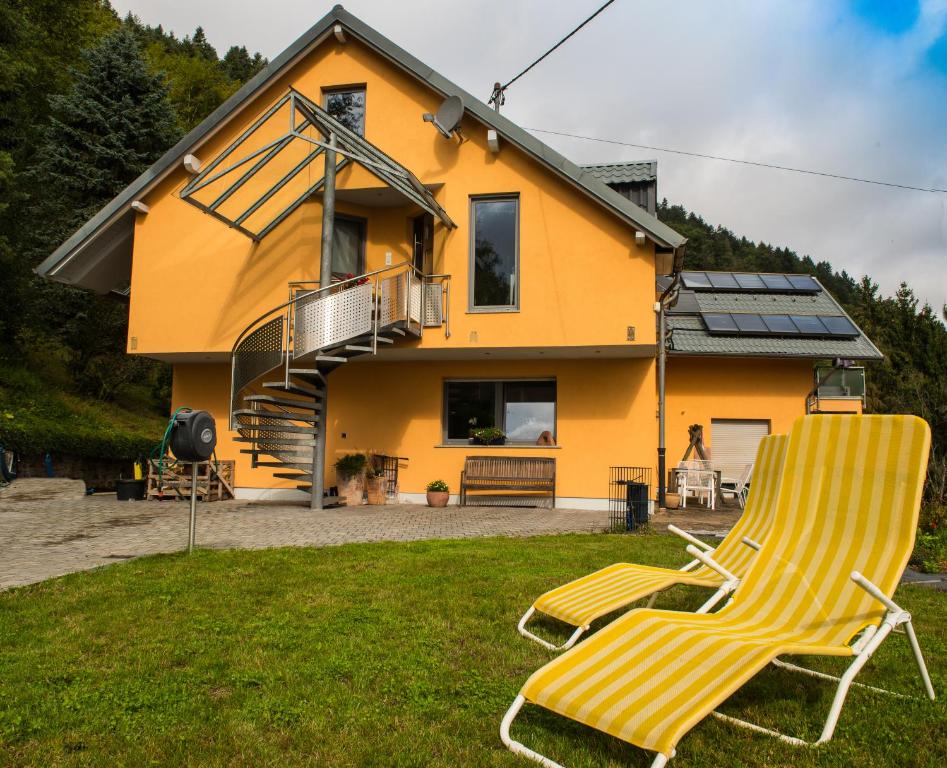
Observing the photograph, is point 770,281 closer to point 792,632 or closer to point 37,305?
point 792,632

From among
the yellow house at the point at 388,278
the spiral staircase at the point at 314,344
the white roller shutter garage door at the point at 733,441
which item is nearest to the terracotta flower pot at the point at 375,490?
the yellow house at the point at 388,278

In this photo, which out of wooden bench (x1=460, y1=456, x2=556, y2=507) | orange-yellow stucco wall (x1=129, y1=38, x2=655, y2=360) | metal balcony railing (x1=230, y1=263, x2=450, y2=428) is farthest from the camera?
wooden bench (x1=460, y1=456, x2=556, y2=507)

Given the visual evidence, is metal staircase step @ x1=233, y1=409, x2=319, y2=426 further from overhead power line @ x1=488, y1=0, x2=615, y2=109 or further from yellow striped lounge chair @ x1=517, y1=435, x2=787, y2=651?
yellow striped lounge chair @ x1=517, y1=435, x2=787, y2=651

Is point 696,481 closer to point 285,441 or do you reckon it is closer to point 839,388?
point 839,388

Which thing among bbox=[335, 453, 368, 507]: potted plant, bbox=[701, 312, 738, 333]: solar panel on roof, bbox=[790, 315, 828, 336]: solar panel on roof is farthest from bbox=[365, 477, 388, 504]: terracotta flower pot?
bbox=[790, 315, 828, 336]: solar panel on roof

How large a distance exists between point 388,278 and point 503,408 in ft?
11.9

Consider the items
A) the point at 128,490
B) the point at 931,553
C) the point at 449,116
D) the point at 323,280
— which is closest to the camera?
the point at 931,553

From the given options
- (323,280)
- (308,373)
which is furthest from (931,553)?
(323,280)

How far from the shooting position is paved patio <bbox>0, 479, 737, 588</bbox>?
7.64 meters

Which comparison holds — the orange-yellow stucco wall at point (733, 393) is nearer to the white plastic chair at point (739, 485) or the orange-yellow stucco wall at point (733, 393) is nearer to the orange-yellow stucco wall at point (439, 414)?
the white plastic chair at point (739, 485)

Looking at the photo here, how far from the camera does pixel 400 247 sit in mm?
14648

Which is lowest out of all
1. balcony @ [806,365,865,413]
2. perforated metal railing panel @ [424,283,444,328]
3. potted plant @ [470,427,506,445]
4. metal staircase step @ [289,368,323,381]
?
potted plant @ [470,427,506,445]

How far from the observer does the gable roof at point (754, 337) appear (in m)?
16.0

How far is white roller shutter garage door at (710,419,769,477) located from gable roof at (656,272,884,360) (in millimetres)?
1694
